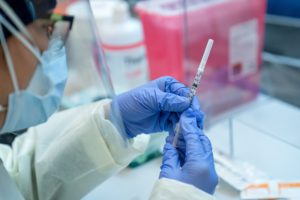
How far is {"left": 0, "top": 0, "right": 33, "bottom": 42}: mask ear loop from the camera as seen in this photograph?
23.1 inches

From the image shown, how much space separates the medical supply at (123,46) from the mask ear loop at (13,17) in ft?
1.91

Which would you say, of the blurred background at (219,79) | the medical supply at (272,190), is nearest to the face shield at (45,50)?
the blurred background at (219,79)

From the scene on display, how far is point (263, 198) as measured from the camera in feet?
2.73

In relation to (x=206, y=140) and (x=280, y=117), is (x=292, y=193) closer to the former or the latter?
(x=206, y=140)

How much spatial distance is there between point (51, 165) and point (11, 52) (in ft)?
1.01

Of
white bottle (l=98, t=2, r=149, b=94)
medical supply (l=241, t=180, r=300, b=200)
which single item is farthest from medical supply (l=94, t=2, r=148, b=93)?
medical supply (l=241, t=180, r=300, b=200)

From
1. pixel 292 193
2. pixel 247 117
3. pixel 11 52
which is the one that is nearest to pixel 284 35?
pixel 247 117

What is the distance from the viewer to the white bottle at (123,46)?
123 centimetres

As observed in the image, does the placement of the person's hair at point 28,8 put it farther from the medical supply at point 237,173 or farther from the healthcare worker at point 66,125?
the medical supply at point 237,173

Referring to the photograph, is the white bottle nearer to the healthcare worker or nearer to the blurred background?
the blurred background

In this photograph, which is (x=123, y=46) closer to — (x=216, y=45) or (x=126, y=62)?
(x=126, y=62)

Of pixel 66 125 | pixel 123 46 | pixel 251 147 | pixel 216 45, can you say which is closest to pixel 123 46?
pixel 123 46

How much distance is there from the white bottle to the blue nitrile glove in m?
0.52

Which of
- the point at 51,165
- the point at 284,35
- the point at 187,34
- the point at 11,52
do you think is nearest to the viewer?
the point at 11,52
